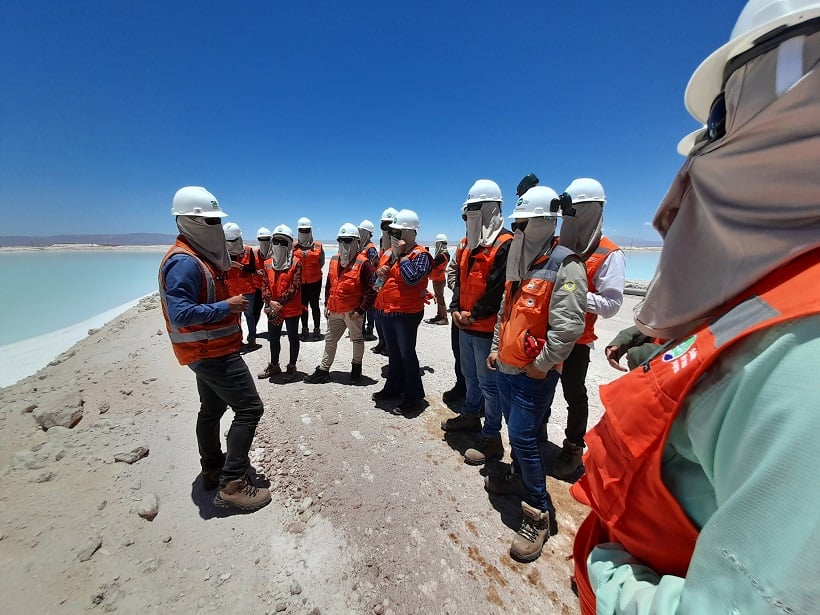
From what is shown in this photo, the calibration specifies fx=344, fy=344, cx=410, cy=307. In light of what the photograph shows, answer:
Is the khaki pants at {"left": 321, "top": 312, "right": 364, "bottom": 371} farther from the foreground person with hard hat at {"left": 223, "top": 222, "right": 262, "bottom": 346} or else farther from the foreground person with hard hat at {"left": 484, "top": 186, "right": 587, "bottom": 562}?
the foreground person with hard hat at {"left": 484, "top": 186, "right": 587, "bottom": 562}

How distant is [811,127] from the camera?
1.95 feet

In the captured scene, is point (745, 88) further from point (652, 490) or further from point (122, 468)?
point (122, 468)

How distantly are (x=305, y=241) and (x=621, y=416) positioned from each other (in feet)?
26.4

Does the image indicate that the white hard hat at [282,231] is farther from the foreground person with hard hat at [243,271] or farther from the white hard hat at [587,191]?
the white hard hat at [587,191]

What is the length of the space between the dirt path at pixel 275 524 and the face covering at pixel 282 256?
2.41 m

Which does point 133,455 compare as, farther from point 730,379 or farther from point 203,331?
point 730,379

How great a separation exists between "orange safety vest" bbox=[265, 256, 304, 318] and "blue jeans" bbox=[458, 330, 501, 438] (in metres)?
2.86

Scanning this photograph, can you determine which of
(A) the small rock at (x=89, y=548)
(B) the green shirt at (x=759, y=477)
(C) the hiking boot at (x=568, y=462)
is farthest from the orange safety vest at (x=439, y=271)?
(B) the green shirt at (x=759, y=477)

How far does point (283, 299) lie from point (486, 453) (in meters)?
3.68

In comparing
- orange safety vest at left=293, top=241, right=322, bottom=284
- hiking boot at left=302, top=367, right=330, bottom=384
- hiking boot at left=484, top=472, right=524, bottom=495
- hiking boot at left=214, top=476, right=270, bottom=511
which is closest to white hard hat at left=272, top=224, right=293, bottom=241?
orange safety vest at left=293, top=241, right=322, bottom=284

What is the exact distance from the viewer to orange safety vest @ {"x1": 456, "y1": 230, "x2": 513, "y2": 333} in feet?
10.9

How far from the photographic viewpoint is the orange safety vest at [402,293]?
4.25m

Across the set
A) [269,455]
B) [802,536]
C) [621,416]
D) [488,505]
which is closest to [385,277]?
[269,455]

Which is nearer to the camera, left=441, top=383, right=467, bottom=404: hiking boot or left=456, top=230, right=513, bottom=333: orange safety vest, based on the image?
left=456, top=230, right=513, bottom=333: orange safety vest
